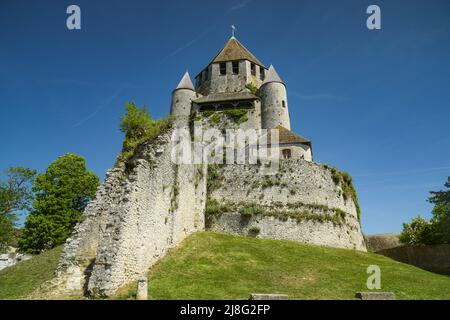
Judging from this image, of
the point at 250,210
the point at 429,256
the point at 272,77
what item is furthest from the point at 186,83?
the point at 429,256

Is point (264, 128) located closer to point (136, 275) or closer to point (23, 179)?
point (23, 179)

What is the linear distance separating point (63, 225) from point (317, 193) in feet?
72.2

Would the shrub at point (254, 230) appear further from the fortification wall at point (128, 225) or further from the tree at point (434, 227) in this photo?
the tree at point (434, 227)

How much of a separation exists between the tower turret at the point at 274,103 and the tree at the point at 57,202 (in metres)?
19.7

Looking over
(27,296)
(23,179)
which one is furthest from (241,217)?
(23,179)

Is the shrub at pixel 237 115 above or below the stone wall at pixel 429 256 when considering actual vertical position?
above

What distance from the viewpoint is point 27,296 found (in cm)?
1193

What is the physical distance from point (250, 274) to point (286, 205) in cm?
1087

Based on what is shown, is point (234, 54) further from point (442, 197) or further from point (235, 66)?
point (442, 197)

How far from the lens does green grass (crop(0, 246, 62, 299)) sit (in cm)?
1337

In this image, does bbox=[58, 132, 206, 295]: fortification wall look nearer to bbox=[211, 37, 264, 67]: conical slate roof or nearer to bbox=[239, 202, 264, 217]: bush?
bbox=[239, 202, 264, 217]: bush

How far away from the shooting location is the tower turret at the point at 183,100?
1590 inches

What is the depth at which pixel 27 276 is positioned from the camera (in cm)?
1642

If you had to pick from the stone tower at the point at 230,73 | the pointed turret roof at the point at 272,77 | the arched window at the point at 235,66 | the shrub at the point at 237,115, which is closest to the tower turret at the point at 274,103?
the pointed turret roof at the point at 272,77
